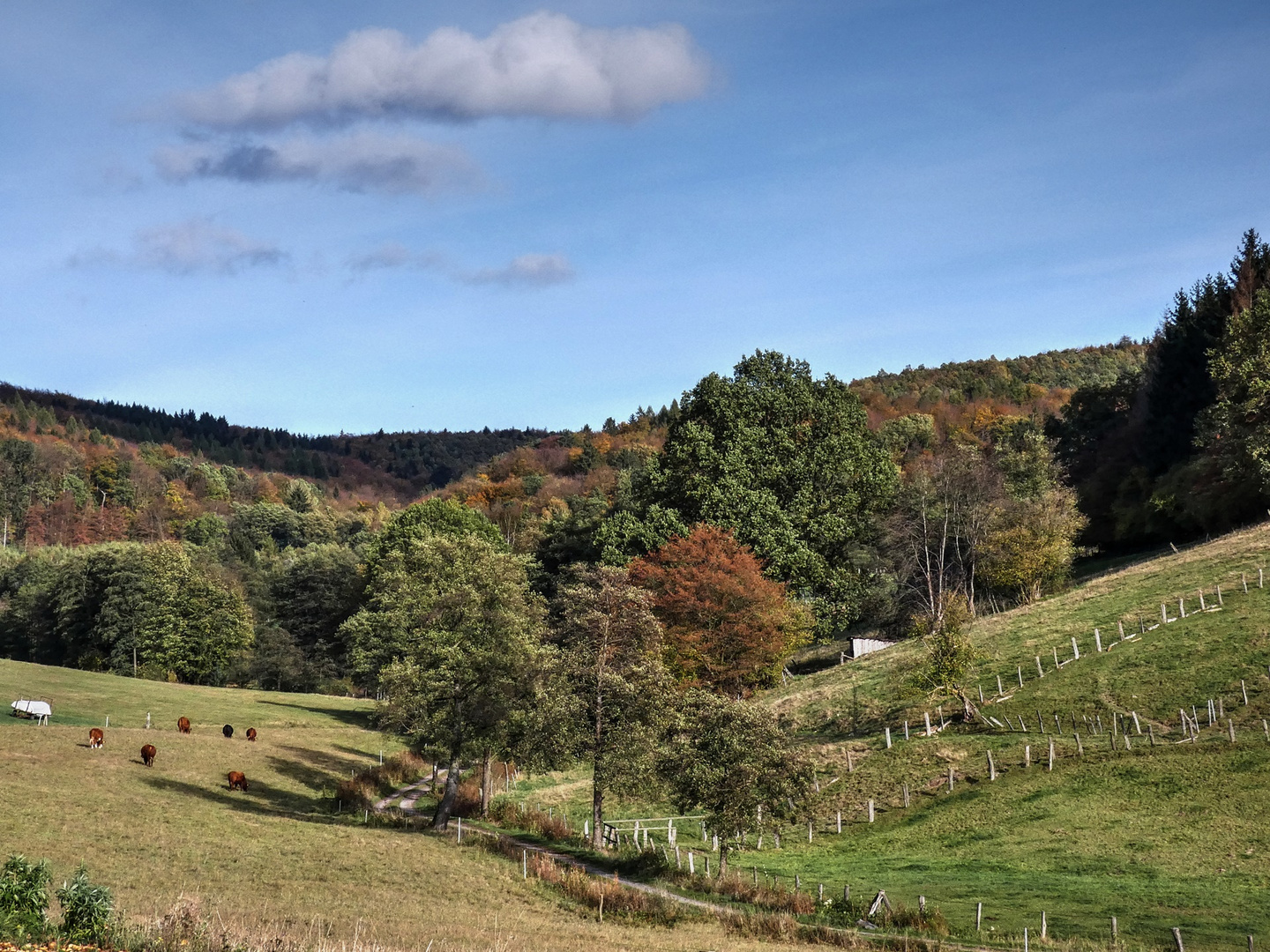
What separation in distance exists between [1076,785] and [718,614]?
30713 mm

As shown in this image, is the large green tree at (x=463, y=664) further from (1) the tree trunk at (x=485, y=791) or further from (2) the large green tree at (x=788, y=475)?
(2) the large green tree at (x=788, y=475)

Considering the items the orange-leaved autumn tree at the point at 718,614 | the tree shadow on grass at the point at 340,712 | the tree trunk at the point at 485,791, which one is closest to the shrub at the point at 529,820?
the tree trunk at the point at 485,791

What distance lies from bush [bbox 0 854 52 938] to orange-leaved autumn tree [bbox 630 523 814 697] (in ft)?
169

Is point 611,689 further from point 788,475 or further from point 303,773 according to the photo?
point 788,475

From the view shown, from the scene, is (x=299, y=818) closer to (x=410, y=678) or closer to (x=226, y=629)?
(x=410, y=678)

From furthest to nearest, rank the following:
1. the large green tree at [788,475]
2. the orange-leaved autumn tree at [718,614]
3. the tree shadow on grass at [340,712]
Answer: the tree shadow on grass at [340,712] → the large green tree at [788,475] → the orange-leaved autumn tree at [718,614]

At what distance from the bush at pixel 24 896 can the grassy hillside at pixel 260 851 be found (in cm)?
429

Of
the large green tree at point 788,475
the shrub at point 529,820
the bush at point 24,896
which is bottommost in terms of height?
the shrub at point 529,820

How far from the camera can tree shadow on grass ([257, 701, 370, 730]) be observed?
89.5 meters

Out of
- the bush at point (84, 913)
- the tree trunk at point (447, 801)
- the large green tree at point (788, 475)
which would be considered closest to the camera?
→ the bush at point (84, 913)

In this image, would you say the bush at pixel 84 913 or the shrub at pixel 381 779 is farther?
the shrub at pixel 381 779

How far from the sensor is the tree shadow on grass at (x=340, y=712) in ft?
294

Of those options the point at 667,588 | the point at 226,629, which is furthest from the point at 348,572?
the point at 667,588

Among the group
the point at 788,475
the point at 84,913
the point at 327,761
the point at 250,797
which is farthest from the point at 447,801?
the point at 788,475
